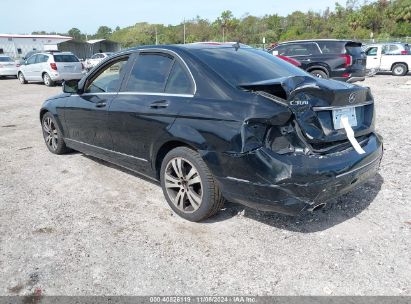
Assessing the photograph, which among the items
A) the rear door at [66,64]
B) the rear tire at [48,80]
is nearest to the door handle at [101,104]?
the rear door at [66,64]

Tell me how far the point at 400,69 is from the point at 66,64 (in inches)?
635

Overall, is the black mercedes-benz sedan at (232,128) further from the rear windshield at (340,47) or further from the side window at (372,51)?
the side window at (372,51)

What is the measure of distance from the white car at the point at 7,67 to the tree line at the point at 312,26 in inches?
1596

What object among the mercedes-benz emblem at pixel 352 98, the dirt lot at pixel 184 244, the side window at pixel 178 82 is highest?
the side window at pixel 178 82

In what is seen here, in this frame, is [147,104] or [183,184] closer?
[183,184]

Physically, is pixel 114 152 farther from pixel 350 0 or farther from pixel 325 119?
pixel 350 0

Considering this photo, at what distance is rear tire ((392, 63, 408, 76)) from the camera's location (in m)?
18.8

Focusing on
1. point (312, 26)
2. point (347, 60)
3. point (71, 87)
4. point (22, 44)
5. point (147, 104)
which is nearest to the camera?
point (147, 104)

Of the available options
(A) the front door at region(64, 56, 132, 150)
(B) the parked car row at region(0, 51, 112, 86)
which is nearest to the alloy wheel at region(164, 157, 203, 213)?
(A) the front door at region(64, 56, 132, 150)

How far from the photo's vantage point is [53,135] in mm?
5918

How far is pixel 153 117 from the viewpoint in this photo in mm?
3762

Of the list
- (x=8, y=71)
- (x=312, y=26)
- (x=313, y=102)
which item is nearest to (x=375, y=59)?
(x=313, y=102)

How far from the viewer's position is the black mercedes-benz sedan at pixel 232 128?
9.73 feet

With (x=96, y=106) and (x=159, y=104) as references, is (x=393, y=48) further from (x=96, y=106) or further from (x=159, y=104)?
(x=159, y=104)
